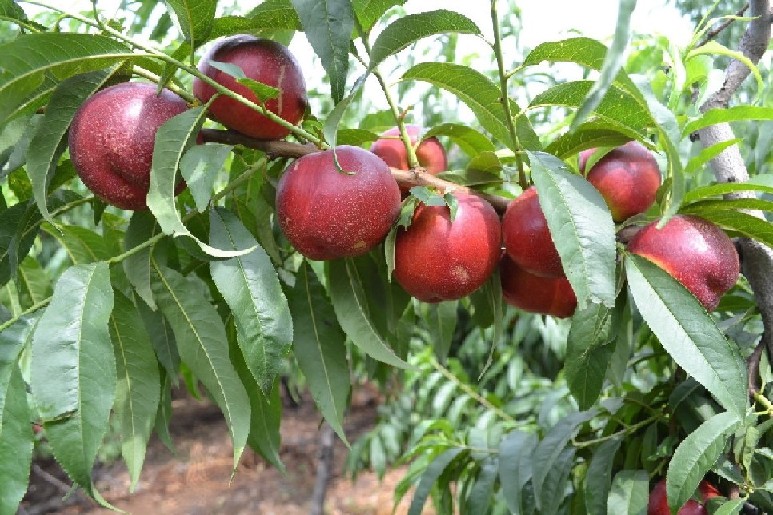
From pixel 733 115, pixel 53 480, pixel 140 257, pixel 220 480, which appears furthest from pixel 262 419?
pixel 220 480

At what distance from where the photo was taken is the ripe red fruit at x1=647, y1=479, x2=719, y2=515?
0.74m

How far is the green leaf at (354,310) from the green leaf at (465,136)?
16cm

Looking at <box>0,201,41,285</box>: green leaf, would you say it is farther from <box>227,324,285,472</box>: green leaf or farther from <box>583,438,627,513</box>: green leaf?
<box>583,438,627,513</box>: green leaf

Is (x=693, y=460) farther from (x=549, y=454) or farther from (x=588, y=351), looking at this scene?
(x=549, y=454)

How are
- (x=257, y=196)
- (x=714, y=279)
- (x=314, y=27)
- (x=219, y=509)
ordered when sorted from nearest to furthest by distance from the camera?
(x=314, y=27), (x=714, y=279), (x=257, y=196), (x=219, y=509)

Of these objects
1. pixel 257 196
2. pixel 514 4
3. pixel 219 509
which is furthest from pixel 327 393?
pixel 219 509

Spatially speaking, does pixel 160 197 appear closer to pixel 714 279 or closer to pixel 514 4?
pixel 714 279

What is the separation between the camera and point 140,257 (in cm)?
63

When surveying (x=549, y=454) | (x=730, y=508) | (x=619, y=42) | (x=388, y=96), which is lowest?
(x=549, y=454)

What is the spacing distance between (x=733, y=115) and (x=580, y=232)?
235 millimetres

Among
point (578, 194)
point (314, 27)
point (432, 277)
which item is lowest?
point (432, 277)

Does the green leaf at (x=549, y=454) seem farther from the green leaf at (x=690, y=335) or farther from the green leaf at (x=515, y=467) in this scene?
the green leaf at (x=690, y=335)

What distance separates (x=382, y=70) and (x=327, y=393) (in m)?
0.30

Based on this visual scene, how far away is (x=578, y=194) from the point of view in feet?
1.74
